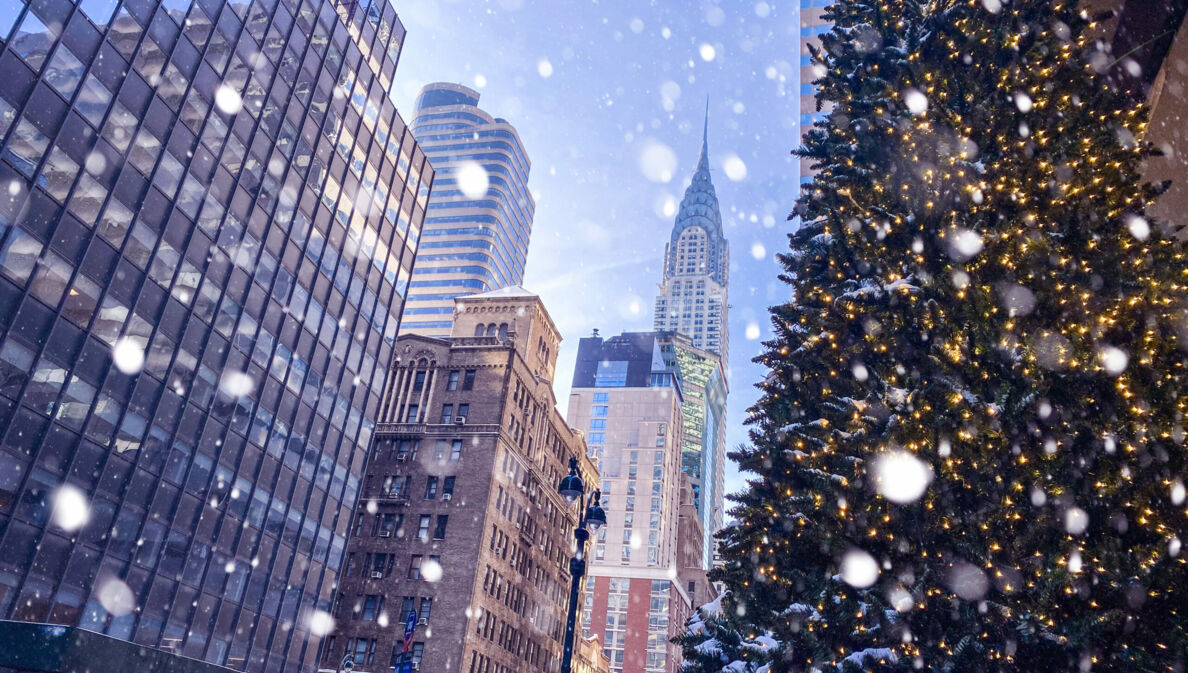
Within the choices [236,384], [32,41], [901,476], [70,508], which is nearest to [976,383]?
[901,476]

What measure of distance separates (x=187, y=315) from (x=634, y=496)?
114909 millimetres

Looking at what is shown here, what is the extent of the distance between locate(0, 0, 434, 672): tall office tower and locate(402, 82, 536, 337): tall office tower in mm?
107053

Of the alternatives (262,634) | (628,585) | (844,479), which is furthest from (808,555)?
(628,585)

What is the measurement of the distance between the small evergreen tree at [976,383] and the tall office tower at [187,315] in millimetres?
28580

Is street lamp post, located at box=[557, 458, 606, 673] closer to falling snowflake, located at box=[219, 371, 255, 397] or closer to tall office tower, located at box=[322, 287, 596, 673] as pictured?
falling snowflake, located at box=[219, 371, 255, 397]

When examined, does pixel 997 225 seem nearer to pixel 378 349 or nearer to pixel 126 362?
pixel 126 362

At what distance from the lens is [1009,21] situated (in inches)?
438

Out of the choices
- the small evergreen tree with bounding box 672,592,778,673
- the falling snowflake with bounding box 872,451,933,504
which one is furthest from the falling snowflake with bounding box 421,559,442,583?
the falling snowflake with bounding box 872,451,933,504

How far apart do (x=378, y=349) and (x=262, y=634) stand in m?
18.6

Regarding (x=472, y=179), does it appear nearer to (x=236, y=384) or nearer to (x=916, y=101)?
(x=236, y=384)

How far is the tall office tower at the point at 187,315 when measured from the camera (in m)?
28.5

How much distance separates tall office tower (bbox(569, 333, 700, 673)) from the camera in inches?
5044

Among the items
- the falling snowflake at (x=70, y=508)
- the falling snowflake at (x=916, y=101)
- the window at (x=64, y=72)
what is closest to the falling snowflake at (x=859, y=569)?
the falling snowflake at (x=916, y=101)

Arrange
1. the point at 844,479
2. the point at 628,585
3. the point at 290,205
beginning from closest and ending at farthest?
the point at 844,479 < the point at 290,205 < the point at 628,585
